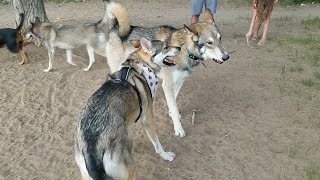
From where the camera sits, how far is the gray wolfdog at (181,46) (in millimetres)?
4570

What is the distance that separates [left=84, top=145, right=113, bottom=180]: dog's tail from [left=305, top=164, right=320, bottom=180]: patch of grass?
7.63 ft

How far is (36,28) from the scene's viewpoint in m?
6.29

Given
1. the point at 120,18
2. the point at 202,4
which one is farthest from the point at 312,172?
the point at 202,4

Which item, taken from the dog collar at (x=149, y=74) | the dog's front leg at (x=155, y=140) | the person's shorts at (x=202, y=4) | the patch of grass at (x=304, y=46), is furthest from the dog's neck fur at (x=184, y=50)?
the patch of grass at (x=304, y=46)

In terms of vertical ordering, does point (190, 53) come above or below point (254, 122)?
above

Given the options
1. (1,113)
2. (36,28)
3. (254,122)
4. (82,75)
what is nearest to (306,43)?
(254,122)

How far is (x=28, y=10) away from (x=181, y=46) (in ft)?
12.9

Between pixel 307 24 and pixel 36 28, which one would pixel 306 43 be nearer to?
pixel 307 24

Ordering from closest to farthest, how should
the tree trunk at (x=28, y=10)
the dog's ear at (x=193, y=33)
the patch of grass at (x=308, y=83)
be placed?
the dog's ear at (x=193, y=33) → the patch of grass at (x=308, y=83) → the tree trunk at (x=28, y=10)

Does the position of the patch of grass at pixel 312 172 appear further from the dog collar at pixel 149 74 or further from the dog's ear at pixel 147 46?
the dog's ear at pixel 147 46

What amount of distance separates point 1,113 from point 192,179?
287 centimetres

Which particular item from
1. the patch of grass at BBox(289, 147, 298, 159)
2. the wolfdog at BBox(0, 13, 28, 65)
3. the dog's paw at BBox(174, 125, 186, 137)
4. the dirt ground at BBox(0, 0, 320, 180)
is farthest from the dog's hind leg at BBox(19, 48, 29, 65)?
the patch of grass at BBox(289, 147, 298, 159)

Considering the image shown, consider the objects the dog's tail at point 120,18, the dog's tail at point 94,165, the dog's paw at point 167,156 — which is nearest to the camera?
the dog's tail at point 94,165

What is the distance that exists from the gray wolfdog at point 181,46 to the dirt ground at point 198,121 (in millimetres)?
482
